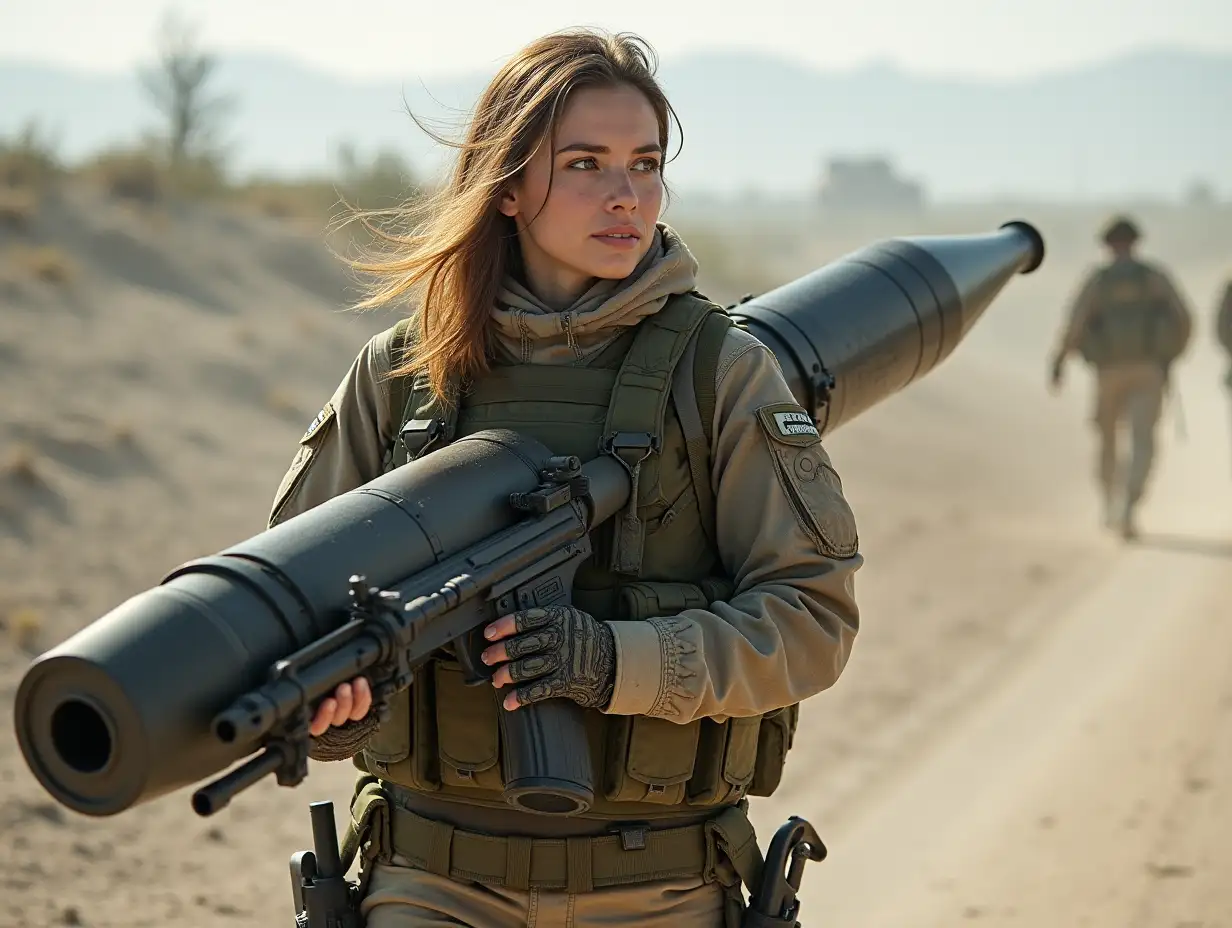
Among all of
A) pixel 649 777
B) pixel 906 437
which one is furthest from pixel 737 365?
pixel 906 437

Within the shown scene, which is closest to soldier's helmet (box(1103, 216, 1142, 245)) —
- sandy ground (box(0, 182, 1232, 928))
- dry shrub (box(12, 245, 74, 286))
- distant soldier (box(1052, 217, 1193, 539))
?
Answer: distant soldier (box(1052, 217, 1193, 539))

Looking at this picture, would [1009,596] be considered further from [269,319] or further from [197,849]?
[269,319]

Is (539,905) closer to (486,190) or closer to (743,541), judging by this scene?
(743,541)

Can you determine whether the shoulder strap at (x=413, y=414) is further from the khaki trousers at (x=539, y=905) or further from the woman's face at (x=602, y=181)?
the khaki trousers at (x=539, y=905)

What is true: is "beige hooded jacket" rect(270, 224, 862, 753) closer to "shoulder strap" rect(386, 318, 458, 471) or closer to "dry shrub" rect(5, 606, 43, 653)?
"shoulder strap" rect(386, 318, 458, 471)

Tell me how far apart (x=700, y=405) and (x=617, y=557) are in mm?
292

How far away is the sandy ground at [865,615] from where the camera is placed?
18.5 ft

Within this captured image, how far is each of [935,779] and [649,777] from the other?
4.55 m

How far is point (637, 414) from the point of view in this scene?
274cm

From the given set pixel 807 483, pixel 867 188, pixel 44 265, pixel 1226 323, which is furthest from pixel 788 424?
pixel 867 188

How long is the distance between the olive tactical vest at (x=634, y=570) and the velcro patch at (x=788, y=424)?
Answer: 10 centimetres

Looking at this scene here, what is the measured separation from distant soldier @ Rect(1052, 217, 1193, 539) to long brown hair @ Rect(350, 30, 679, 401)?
958 centimetres

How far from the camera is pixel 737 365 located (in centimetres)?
277

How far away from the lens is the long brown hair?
2.84m
